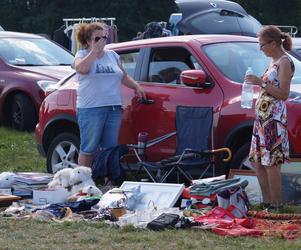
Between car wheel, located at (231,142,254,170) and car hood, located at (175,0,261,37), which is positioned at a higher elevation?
car hood, located at (175,0,261,37)

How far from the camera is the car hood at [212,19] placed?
15.9 metres

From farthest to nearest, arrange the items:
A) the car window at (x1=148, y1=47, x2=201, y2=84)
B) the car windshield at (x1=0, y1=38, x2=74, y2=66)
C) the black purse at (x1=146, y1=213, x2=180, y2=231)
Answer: the car windshield at (x1=0, y1=38, x2=74, y2=66) → the car window at (x1=148, y1=47, x2=201, y2=84) → the black purse at (x1=146, y1=213, x2=180, y2=231)

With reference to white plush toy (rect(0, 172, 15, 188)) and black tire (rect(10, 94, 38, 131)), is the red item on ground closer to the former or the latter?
white plush toy (rect(0, 172, 15, 188))

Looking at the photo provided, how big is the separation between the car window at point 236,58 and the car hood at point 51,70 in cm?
543

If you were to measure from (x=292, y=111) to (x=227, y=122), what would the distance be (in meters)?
0.69

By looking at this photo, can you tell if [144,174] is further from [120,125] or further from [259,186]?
[259,186]

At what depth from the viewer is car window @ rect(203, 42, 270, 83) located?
9.02m

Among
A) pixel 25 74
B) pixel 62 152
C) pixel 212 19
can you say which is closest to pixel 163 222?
pixel 62 152

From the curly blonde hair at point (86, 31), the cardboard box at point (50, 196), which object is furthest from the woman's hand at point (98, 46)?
the cardboard box at point (50, 196)

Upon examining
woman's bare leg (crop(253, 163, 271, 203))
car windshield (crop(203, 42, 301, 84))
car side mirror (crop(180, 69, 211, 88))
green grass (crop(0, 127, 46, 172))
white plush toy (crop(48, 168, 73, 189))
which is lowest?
green grass (crop(0, 127, 46, 172))

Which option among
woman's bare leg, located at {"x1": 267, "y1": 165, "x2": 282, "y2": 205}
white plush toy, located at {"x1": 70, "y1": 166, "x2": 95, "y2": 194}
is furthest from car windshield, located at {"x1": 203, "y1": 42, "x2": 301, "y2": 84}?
white plush toy, located at {"x1": 70, "y1": 166, "x2": 95, "y2": 194}

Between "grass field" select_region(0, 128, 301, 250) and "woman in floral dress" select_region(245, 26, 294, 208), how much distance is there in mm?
1348

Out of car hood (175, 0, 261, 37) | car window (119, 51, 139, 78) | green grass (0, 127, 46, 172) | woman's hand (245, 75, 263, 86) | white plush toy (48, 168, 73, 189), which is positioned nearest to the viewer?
woman's hand (245, 75, 263, 86)

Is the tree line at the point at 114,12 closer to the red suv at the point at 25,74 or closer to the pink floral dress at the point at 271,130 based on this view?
the red suv at the point at 25,74
